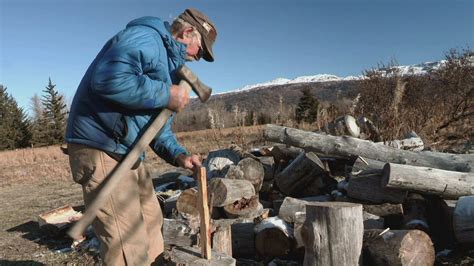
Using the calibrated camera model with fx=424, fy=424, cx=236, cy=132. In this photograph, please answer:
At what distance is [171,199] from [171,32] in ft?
9.94

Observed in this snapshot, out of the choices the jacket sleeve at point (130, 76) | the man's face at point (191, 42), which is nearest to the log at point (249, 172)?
the man's face at point (191, 42)

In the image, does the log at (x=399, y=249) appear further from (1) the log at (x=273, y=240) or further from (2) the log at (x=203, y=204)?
(2) the log at (x=203, y=204)

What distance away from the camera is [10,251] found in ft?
16.9

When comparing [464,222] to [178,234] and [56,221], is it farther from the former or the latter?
[56,221]

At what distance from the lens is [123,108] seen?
8.37 ft

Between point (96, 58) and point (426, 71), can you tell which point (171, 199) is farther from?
point (426, 71)

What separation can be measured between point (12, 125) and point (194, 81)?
39.6 m

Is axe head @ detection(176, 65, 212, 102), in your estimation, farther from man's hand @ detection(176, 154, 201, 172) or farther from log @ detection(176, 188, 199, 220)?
log @ detection(176, 188, 199, 220)

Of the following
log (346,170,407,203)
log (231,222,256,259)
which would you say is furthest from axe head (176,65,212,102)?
log (346,170,407,203)

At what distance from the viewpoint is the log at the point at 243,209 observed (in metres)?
4.80

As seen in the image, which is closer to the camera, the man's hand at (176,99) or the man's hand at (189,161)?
the man's hand at (176,99)

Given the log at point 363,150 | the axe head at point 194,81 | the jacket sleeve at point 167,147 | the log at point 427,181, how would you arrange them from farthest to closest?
the log at point 363,150
the log at point 427,181
the jacket sleeve at point 167,147
the axe head at point 194,81

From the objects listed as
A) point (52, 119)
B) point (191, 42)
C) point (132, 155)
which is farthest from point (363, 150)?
point (52, 119)

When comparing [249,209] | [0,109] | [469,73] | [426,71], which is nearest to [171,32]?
[249,209]
